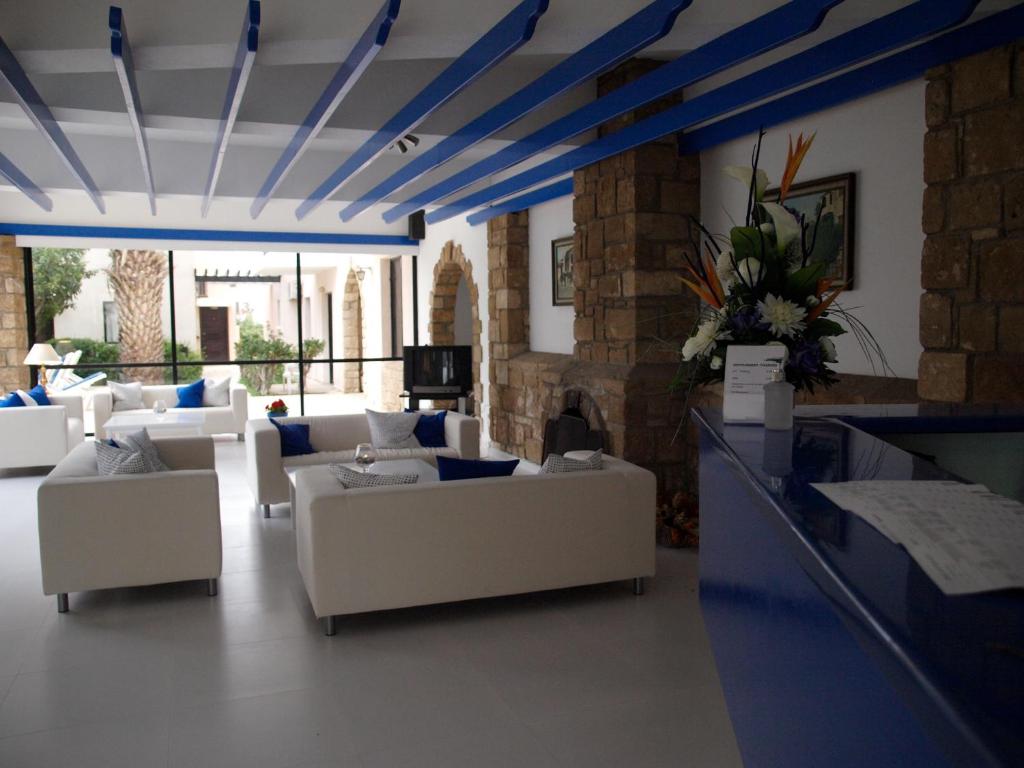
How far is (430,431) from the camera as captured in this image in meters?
7.12

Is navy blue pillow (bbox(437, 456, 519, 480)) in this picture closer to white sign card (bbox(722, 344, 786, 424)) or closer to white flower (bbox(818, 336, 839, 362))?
white sign card (bbox(722, 344, 786, 424))

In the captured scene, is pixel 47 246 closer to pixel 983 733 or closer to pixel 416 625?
pixel 416 625

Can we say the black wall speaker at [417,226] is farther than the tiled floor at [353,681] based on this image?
Yes

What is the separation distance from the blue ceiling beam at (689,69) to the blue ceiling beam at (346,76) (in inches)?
54.7

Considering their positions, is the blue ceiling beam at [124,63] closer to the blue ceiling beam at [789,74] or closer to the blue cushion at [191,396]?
the blue ceiling beam at [789,74]

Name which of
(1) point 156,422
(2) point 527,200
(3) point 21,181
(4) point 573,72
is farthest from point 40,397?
(4) point 573,72

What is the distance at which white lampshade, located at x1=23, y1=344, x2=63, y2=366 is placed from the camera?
9.45 m

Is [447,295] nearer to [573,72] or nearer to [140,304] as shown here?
[140,304]

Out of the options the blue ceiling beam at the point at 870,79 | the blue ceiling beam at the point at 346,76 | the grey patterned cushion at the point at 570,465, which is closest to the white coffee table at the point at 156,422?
the blue ceiling beam at the point at 346,76

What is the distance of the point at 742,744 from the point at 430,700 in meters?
1.60

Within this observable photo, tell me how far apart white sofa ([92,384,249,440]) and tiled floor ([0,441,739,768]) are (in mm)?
5024

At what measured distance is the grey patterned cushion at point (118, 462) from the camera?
449 centimetres

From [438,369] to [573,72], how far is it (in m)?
5.70

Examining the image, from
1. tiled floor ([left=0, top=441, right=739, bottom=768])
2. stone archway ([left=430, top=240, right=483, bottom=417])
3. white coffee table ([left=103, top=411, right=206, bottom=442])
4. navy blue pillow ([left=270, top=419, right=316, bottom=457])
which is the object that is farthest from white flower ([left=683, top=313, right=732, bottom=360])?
stone archway ([left=430, top=240, right=483, bottom=417])
